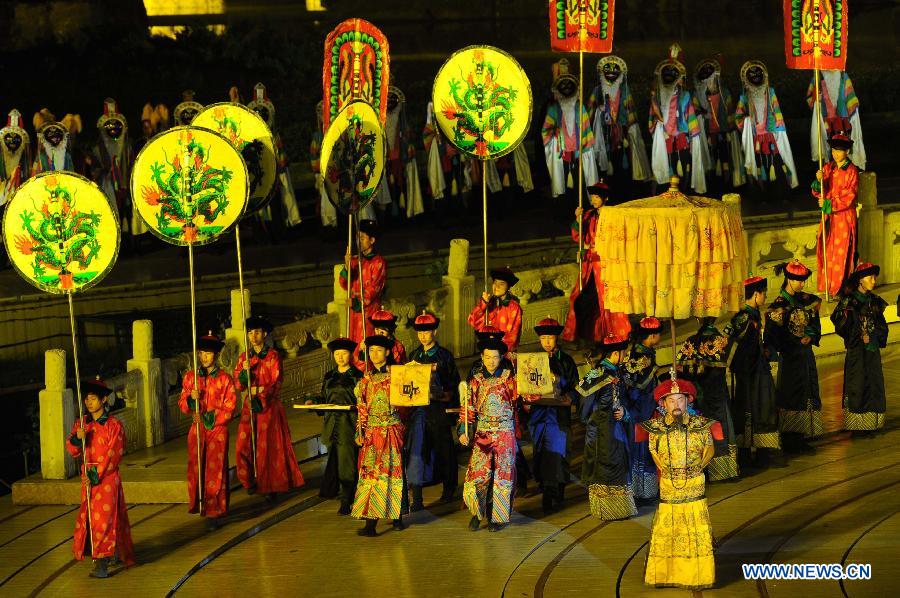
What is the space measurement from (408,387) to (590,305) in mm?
4002

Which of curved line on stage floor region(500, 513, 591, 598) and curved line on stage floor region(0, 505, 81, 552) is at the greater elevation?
curved line on stage floor region(0, 505, 81, 552)

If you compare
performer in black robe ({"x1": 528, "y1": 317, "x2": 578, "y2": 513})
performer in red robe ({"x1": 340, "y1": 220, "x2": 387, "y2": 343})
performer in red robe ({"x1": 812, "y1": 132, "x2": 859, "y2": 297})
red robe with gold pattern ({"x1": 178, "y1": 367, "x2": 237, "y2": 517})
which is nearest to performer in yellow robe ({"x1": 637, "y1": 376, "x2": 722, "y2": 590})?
performer in black robe ({"x1": 528, "y1": 317, "x2": 578, "y2": 513})

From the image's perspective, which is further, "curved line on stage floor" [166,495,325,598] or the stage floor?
"curved line on stage floor" [166,495,325,598]

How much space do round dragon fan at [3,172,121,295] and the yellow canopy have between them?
350 centimetres

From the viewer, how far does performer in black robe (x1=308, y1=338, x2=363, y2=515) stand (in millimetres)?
13680

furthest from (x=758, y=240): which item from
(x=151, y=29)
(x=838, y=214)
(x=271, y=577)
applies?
(x=151, y=29)

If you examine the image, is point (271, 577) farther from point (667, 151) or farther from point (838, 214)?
point (667, 151)

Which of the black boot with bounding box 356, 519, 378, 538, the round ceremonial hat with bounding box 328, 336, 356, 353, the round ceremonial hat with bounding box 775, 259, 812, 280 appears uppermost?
the round ceremonial hat with bounding box 775, 259, 812, 280

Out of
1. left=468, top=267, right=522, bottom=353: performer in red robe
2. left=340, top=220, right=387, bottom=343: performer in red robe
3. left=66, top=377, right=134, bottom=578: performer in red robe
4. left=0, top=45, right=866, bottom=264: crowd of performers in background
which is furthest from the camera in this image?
left=0, top=45, right=866, bottom=264: crowd of performers in background

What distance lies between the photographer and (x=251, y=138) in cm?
1491

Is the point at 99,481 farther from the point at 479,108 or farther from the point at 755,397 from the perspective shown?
the point at 755,397

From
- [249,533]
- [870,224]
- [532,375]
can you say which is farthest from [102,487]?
[870,224]

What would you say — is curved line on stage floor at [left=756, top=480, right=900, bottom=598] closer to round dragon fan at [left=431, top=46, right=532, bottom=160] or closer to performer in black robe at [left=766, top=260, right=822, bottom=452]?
performer in black robe at [left=766, top=260, right=822, bottom=452]

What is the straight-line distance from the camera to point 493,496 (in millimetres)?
13391
